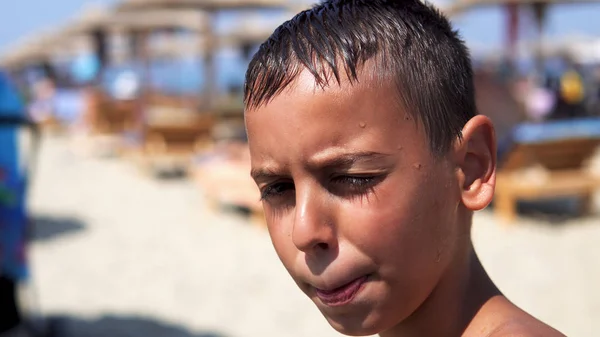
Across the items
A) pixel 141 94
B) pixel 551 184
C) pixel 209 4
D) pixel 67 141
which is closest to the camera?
pixel 551 184

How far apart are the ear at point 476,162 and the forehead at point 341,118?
11cm

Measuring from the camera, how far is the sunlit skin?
1052 millimetres

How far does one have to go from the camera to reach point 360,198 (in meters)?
1.06

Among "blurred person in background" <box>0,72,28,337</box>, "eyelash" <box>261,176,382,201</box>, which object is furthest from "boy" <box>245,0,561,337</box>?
"blurred person in background" <box>0,72,28,337</box>

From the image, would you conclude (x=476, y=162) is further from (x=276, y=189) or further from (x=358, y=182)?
(x=276, y=189)

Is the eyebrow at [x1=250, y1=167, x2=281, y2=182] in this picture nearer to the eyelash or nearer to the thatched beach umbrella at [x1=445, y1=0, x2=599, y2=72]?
the eyelash

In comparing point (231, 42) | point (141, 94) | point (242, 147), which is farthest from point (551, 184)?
point (231, 42)

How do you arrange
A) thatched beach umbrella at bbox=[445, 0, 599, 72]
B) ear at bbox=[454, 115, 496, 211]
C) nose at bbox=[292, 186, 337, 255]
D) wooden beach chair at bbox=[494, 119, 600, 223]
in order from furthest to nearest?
thatched beach umbrella at bbox=[445, 0, 599, 72]
wooden beach chair at bbox=[494, 119, 600, 223]
ear at bbox=[454, 115, 496, 211]
nose at bbox=[292, 186, 337, 255]

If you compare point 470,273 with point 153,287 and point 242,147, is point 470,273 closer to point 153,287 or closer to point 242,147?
point 153,287

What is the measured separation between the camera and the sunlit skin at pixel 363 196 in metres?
1.05

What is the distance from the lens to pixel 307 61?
1103mm

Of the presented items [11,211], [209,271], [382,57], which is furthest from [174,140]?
[382,57]

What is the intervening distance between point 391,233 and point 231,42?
2520 cm

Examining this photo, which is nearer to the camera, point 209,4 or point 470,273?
point 470,273
